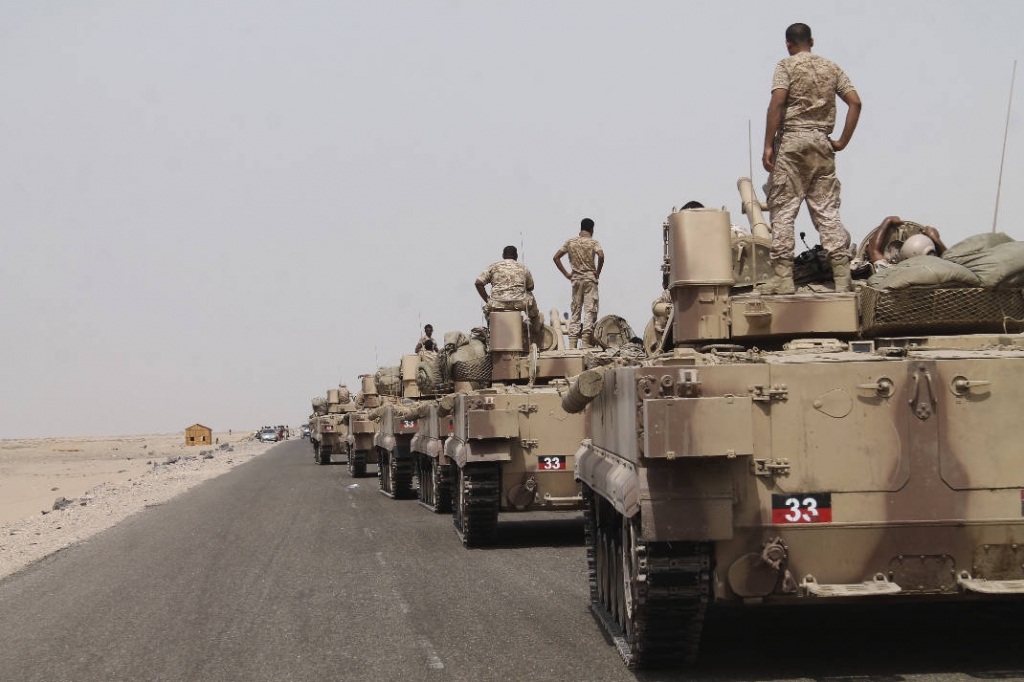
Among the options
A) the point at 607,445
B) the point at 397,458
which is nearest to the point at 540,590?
the point at 607,445

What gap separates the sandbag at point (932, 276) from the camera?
27.9 feet

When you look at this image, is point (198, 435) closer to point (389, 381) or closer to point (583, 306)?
point (389, 381)

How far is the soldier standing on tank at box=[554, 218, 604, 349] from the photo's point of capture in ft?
58.3

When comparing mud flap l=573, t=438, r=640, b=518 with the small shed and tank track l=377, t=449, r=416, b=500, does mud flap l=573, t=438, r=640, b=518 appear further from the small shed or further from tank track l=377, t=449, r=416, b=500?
the small shed

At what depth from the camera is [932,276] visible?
27.9ft

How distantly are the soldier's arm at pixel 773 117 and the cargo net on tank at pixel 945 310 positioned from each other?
1257mm

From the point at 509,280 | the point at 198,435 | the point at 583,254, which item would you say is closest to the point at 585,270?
the point at 583,254

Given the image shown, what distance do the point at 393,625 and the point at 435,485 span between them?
11.1m

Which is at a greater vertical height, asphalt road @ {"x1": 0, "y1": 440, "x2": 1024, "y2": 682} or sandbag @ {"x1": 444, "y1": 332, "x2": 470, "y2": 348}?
sandbag @ {"x1": 444, "y1": 332, "x2": 470, "y2": 348}

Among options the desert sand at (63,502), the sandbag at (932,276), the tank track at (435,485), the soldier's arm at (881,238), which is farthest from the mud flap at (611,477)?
the tank track at (435,485)

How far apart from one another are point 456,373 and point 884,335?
9645mm

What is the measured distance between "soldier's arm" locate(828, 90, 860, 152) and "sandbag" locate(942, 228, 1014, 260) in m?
1.06

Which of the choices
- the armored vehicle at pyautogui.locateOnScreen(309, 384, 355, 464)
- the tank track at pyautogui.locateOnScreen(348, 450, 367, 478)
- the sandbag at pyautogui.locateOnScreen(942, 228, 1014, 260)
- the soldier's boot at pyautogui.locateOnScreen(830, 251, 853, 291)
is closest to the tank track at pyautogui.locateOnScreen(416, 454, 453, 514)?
the soldier's boot at pyautogui.locateOnScreen(830, 251, 853, 291)

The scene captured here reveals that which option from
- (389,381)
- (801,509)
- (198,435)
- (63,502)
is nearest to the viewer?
(801,509)
